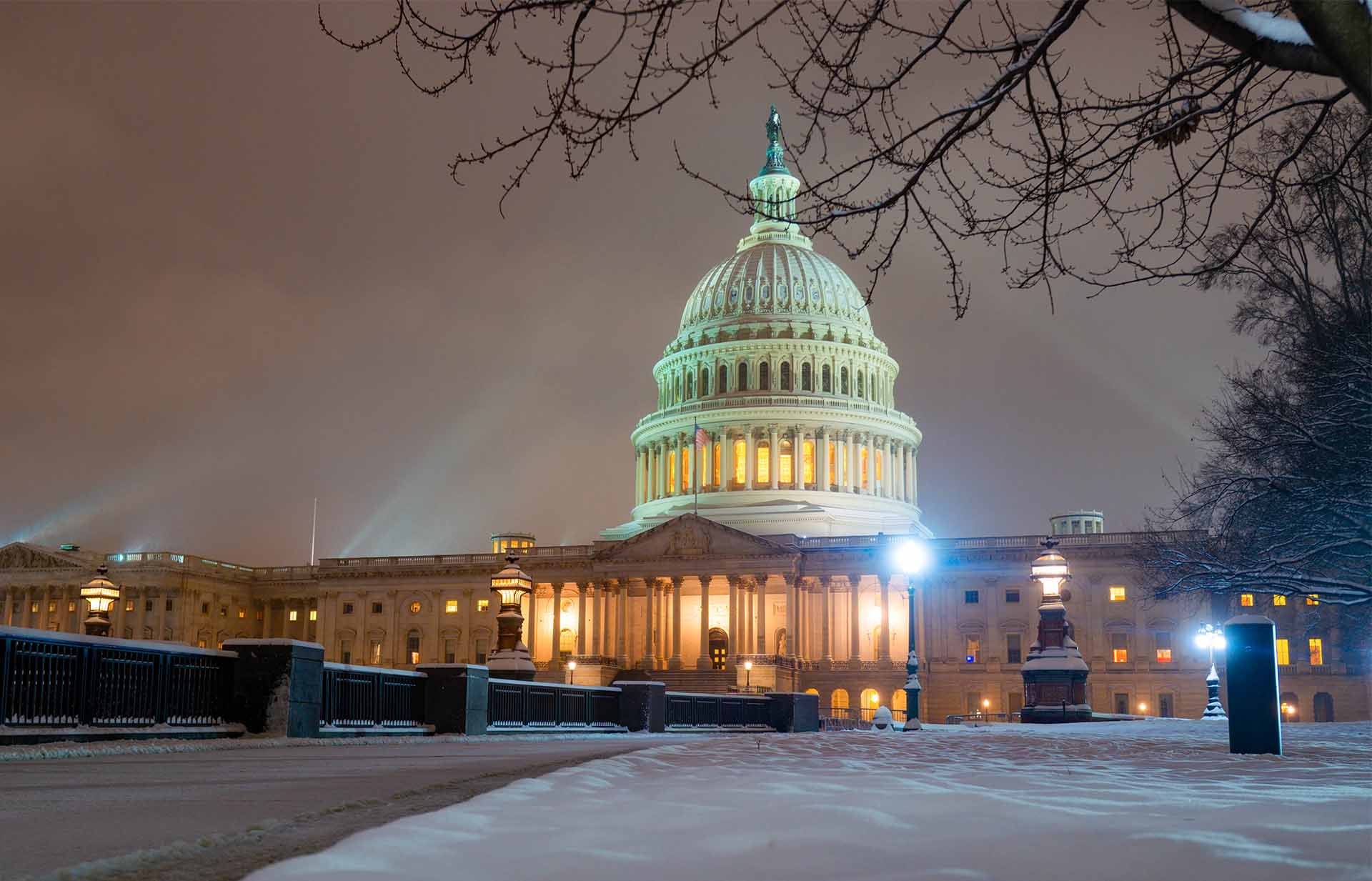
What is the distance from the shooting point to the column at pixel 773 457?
11625 centimetres

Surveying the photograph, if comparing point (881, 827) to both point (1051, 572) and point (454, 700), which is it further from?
point (1051, 572)

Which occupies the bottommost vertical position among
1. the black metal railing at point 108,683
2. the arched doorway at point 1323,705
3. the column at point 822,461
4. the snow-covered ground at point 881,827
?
the arched doorway at point 1323,705

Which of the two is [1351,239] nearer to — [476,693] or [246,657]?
[476,693]

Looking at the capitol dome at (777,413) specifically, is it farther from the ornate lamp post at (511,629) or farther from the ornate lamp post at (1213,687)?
the ornate lamp post at (511,629)

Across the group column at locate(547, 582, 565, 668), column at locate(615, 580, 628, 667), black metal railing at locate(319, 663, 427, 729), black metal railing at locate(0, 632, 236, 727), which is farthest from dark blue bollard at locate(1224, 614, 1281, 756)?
column at locate(547, 582, 565, 668)

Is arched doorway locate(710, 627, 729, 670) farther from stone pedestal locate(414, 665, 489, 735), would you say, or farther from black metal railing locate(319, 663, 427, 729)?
black metal railing locate(319, 663, 427, 729)

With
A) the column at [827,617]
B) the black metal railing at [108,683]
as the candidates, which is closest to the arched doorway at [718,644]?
the column at [827,617]

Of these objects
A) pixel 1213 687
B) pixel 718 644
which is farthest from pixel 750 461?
pixel 1213 687

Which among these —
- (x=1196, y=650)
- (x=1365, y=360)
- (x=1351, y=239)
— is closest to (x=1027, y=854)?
(x=1365, y=360)

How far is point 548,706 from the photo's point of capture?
31062mm

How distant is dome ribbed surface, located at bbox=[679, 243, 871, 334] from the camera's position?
4961 inches

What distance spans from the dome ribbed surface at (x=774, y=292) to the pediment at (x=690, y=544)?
2993cm

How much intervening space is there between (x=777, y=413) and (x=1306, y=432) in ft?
292

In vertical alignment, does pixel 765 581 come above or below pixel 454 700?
above
